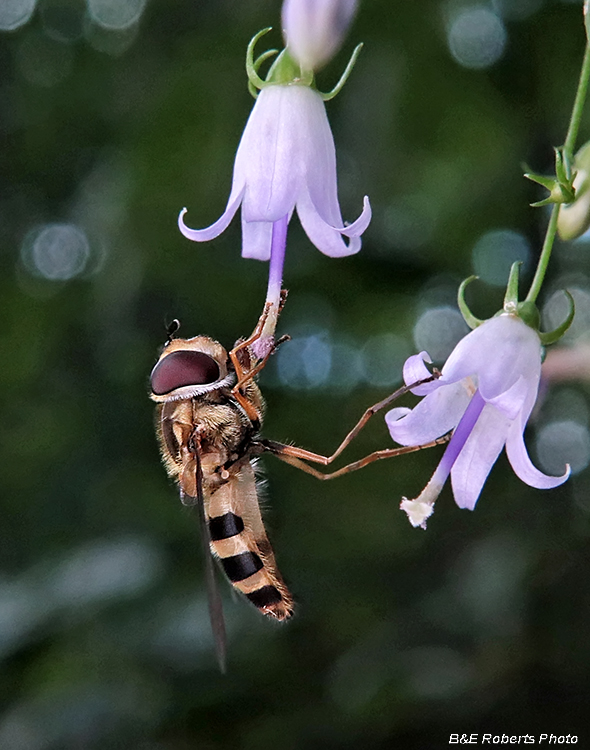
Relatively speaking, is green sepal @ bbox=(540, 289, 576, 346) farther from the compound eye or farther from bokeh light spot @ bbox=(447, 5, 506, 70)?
bokeh light spot @ bbox=(447, 5, 506, 70)

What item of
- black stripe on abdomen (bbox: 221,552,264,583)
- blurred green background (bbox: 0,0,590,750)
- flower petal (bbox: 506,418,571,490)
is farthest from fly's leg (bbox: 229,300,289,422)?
blurred green background (bbox: 0,0,590,750)

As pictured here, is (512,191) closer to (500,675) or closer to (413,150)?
(413,150)

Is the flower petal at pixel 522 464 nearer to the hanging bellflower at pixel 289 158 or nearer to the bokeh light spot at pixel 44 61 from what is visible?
the hanging bellflower at pixel 289 158

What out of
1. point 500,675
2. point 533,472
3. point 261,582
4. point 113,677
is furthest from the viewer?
point 500,675

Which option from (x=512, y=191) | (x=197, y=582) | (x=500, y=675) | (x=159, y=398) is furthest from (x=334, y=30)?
(x=500, y=675)

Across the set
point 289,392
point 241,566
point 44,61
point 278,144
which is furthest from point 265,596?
point 44,61

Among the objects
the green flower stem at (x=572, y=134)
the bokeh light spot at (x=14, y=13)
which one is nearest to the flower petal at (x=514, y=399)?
the green flower stem at (x=572, y=134)
